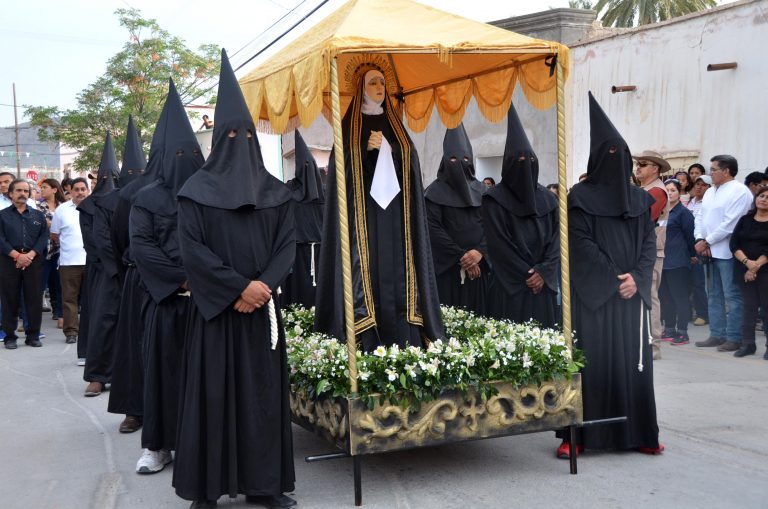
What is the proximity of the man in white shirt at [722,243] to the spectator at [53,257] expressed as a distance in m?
9.48

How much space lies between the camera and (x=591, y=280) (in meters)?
5.92

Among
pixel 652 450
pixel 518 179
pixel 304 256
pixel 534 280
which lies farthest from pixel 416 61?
pixel 304 256

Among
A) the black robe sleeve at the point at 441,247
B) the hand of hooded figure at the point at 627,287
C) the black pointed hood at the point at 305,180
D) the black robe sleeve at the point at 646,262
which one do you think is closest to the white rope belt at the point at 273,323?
the hand of hooded figure at the point at 627,287

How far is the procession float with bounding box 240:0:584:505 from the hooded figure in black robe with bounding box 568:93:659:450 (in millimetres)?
359

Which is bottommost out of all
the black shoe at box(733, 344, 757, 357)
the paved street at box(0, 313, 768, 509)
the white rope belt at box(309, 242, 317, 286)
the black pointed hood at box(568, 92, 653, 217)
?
the paved street at box(0, 313, 768, 509)

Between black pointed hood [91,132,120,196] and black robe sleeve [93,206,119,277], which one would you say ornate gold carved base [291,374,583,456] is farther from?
black pointed hood [91,132,120,196]

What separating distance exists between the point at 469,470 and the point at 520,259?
2.21 m

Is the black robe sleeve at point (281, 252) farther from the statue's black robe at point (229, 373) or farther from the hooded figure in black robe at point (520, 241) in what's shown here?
the hooded figure in black robe at point (520, 241)

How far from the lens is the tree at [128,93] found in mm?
24125

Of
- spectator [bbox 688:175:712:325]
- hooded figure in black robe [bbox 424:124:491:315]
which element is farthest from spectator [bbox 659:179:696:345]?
hooded figure in black robe [bbox 424:124:491:315]

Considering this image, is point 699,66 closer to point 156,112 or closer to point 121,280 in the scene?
point 121,280

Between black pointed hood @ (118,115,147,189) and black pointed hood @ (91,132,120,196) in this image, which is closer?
black pointed hood @ (118,115,147,189)

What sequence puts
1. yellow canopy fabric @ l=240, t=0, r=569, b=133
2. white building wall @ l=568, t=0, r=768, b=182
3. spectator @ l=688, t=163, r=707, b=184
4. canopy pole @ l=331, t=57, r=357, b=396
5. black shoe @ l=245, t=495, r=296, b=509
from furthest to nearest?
white building wall @ l=568, t=0, r=768, b=182 < spectator @ l=688, t=163, r=707, b=184 < yellow canopy fabric @ l=240, t=0, r=569, b=133 < canopy pole @ l=331, t=57, r=357, b=396 < black shoe @ l=245, t=495, r=296, b=509

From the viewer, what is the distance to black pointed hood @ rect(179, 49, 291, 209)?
4.79 meters
